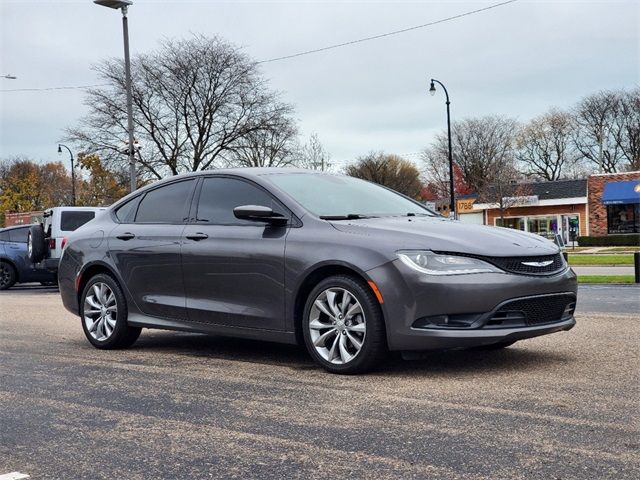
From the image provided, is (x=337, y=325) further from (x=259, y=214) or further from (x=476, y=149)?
(x=476, y=149)

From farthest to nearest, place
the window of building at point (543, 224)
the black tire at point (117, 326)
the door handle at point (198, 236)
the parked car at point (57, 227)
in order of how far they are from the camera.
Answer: the window of building at point (543, 224), the parked car at point (57, 227), the black tire at point (117, 326), the door handle at point (198, 236)

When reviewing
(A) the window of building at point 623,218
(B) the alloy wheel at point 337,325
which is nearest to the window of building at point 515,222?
(A) the window of building at point 623,218

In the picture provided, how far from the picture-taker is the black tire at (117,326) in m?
7.26

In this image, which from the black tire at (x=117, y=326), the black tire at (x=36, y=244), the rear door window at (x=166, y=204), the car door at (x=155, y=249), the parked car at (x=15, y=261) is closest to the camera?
the car door at (x=155, y=249)

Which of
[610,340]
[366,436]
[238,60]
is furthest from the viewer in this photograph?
[238,60]

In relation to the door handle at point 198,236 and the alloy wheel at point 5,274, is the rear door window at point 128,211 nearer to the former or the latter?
the door handle at point 198,236

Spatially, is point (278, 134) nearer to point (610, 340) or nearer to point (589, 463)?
point (610, 340)

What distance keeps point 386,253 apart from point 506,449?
2001 mm

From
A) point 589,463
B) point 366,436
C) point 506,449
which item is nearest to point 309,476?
point 366,436

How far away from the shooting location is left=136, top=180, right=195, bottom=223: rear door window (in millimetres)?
7039

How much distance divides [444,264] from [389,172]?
2947 inches

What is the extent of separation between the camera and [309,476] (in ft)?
11.1

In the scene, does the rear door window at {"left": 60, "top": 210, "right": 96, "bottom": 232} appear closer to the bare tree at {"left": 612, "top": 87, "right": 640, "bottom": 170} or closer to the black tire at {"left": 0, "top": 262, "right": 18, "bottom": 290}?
the black tire at {"left": 0, "top": 262, "right": 18, "bottom": 290}

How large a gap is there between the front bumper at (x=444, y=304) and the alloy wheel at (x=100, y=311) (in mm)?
3011
